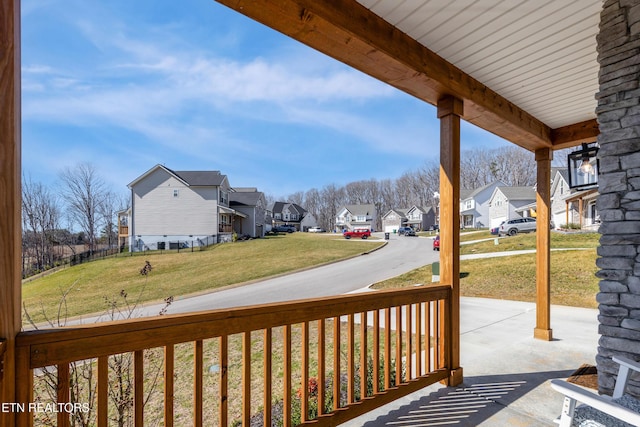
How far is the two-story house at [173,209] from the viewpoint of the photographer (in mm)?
20391

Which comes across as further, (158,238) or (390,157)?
(390,157)

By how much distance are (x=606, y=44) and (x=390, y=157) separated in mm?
32994

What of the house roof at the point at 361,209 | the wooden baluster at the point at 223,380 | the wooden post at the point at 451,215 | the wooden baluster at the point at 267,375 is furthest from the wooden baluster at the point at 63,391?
the house roof at the point at 361,209

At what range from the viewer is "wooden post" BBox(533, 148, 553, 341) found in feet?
12.5

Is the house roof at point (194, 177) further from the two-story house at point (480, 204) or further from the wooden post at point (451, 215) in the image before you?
the two-story house at point (480, 204)

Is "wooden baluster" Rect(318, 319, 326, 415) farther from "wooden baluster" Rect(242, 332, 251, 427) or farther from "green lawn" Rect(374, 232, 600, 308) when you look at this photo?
"green lawn" Rect(374, 232, 600, 308)

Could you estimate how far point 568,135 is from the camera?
12.7 ft

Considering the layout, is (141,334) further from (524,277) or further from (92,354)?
(524,277)

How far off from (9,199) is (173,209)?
838 inches

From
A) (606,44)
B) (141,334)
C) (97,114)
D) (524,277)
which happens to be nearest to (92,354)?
(141,334)

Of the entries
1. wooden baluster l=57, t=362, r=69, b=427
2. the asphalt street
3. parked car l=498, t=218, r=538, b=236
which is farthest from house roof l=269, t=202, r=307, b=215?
wooden baluster l=57, t=362, r=69, b=427

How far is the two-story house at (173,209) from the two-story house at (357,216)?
61.9 feet

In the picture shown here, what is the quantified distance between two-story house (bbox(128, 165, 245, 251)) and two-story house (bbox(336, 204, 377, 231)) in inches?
742

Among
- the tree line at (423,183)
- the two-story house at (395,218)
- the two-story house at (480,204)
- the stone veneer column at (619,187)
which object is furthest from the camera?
the two-story house at (395,218)
